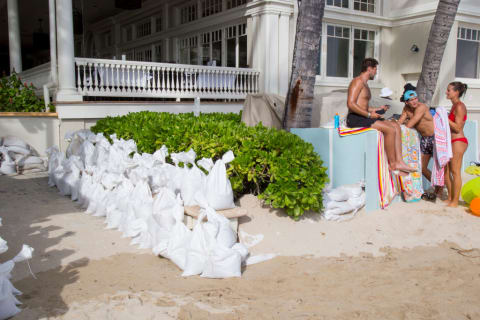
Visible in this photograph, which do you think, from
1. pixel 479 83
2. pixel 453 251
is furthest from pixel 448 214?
pixel 479 83

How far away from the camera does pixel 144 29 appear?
66.2 feet

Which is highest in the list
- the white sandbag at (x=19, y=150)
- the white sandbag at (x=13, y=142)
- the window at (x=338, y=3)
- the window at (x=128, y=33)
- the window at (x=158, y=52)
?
the window at (x=128, y=33)

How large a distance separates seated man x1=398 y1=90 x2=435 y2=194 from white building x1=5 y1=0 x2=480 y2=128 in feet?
21.5

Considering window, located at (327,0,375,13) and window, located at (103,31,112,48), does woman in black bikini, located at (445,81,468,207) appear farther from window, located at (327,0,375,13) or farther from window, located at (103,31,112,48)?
window, located at (103,31,112,48)

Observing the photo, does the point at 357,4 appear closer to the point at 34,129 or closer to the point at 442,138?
the point at 442,138

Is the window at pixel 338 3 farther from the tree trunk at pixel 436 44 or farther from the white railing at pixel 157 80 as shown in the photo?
the tree trunk at pixel 436 44

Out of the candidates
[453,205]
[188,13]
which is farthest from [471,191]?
[188,13]

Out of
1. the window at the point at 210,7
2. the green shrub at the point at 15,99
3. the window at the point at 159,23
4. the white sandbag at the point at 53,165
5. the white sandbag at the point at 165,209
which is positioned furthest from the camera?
the window at the point at 159,23

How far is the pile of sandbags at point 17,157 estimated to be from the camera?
9070mm

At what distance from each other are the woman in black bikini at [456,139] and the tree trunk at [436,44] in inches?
96.9

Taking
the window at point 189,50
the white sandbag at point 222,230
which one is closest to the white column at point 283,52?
the window at point 189,50

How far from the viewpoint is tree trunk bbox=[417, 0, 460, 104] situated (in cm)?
857

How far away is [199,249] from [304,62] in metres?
3.79

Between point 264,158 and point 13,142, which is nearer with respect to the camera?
point 264,158
